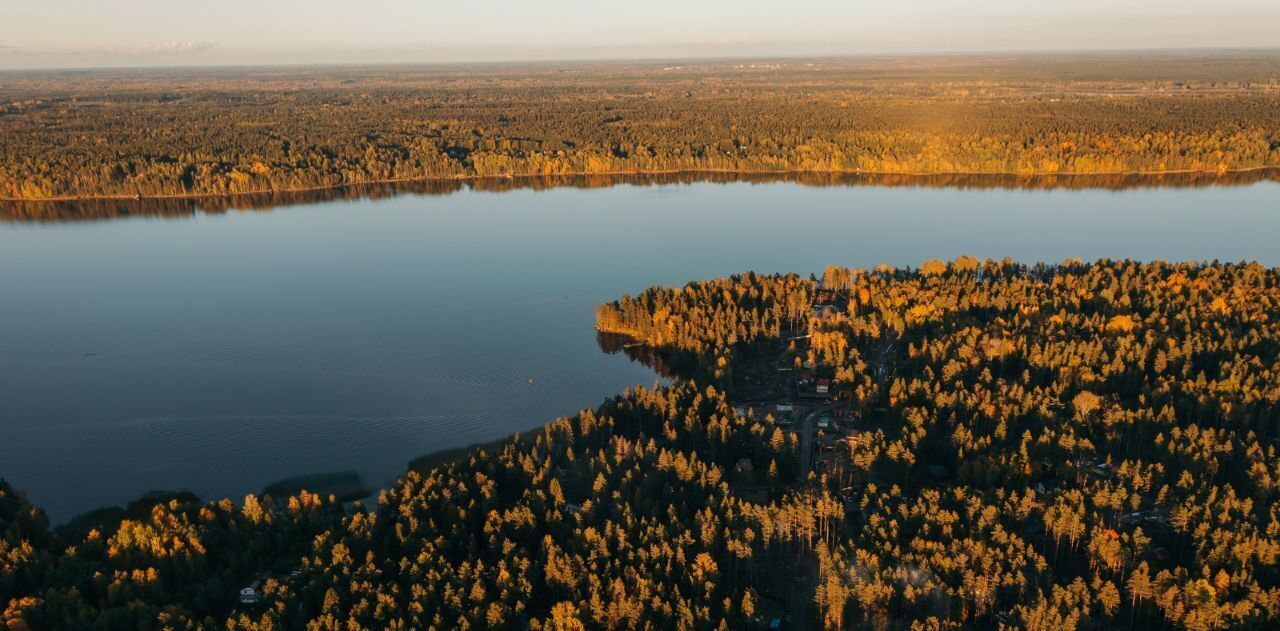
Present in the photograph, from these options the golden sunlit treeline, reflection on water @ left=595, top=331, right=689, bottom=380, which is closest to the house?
the golden sunlit treeline

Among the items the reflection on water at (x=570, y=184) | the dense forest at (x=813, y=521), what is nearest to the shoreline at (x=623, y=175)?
the reflection on water at (x=570, y=184)

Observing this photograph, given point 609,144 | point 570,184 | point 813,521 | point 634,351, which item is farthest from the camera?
point 609,144

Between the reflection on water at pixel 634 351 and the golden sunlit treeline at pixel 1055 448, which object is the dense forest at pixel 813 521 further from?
the reflection on water at pixel 634 351

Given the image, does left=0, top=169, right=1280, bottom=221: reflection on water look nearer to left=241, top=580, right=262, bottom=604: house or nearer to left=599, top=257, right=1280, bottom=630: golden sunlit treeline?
left=599, top=257, right=1280, bottom=630: golden sunlit treeline

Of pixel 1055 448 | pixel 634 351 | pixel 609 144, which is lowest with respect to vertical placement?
pixel 1055 448

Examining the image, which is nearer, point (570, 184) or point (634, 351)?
point (634, 351)

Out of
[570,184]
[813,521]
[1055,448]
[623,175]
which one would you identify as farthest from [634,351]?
[623,175]

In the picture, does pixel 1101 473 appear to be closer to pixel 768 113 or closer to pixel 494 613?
pixel 494 613

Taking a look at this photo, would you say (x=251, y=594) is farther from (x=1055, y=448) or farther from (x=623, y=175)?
(x=623, y=175)

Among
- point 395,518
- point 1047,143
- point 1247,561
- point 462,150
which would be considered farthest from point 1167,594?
point 462,150
